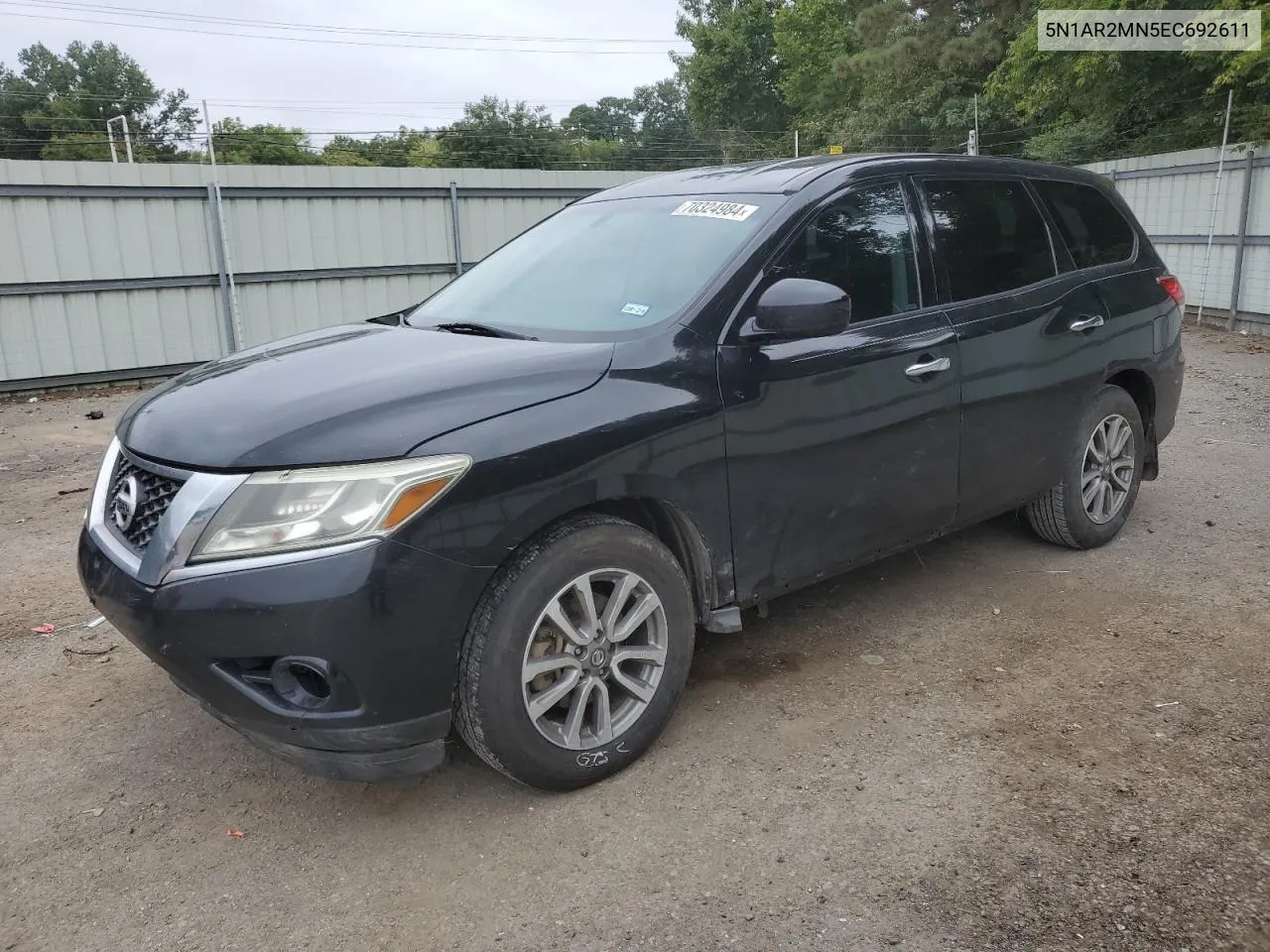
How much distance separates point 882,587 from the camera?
178 inches

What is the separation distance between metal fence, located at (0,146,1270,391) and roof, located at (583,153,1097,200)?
8.52 meters

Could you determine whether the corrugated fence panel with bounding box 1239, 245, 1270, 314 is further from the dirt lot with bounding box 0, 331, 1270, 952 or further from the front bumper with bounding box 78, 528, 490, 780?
the front bumper with bounding box 78, 528, 490, 780

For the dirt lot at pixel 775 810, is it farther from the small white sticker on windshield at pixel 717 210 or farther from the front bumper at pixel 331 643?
the small white sticker on windshield at pixel 717 210

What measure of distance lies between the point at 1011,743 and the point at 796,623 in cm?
114

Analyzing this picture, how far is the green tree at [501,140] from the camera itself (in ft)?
189

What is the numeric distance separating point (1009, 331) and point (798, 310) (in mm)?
1411

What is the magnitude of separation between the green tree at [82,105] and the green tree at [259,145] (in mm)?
6744

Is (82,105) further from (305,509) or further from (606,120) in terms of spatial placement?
(305,509)

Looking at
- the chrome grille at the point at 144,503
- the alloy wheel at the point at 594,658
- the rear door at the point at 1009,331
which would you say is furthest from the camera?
the rear door at the point at 1009,331

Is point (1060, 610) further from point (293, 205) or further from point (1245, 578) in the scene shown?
point (293, 205)

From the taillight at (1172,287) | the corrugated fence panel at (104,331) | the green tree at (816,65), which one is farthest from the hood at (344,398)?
the green tree at (816,65)

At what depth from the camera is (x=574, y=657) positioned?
2.82 m

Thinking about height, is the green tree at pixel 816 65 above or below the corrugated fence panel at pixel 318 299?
above

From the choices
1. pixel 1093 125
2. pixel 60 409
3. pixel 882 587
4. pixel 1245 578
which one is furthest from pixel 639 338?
pixel 1093 125
